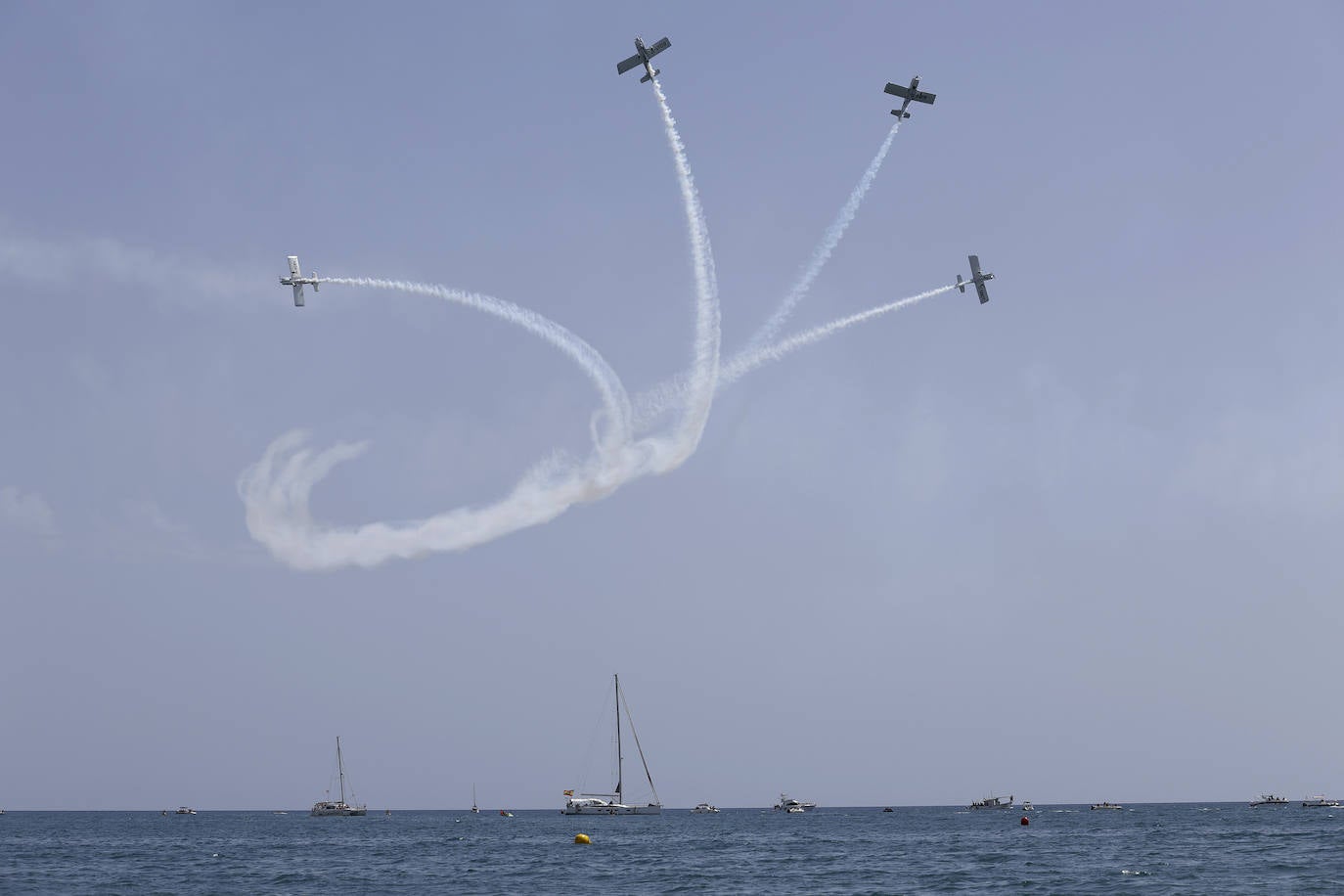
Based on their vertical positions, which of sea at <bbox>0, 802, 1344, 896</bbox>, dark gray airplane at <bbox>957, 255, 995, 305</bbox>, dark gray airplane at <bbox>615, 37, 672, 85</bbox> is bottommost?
sea at <bbox>0, 802, 1344, 896</bbox>

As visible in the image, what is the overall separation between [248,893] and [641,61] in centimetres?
6914

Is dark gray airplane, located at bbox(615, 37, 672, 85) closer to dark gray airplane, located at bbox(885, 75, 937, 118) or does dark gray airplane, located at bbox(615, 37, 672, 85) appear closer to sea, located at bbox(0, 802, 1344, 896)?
dark gray airplane, located at bbox(885, 75, 937, 118)

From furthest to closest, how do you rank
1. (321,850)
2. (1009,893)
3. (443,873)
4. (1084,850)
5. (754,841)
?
(754,841), (321,850), (1084,850), (443,873), (1009,893)

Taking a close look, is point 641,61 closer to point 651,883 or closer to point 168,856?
point 651,883

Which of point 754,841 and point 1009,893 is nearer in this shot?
point 1009,893

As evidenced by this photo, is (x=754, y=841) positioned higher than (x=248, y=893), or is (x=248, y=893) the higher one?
(x=248, y=893)

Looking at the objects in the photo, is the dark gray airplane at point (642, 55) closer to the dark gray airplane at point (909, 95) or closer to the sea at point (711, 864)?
the dark gray airplane at point (909, 95)

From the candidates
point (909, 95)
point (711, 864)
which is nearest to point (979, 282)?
point (909, 95)

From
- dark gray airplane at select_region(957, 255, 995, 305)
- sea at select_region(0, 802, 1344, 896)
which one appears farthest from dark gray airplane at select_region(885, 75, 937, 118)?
sea at select_region(0, 802, 1344, 896)

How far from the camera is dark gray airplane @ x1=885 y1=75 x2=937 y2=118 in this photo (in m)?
101

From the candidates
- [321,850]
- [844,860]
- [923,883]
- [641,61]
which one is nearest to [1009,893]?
[923,883]

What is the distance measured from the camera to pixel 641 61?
99.4m

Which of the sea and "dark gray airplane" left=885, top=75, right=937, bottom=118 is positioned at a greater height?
"dark gray airplane" left=885, top=75, right=937, bottom=118

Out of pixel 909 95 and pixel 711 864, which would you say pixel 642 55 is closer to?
pixel 909 95
